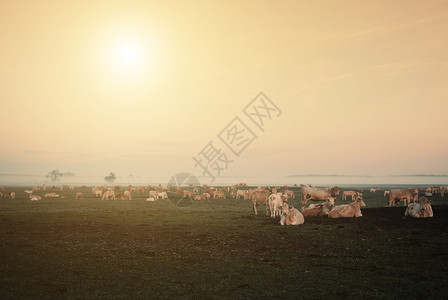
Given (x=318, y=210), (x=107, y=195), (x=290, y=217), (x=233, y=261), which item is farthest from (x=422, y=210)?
(x=107, y=195)

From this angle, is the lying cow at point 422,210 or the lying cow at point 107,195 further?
the lying cow at point 107,195

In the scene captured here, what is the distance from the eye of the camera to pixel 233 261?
16234 mm

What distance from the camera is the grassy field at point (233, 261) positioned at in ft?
38.8

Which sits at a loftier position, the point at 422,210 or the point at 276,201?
the point at 276,201

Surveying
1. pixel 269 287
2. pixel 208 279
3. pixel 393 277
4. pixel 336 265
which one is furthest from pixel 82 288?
pixel 393 277

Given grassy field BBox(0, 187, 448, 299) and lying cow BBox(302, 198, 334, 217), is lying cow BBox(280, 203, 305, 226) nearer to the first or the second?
grassy field BBox(0, 187, 448, 299)

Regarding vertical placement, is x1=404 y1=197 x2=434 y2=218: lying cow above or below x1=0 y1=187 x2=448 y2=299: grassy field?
above

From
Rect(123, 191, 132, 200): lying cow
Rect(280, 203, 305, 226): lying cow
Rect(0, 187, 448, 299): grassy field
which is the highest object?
Rect(123, 191, 132, 200): lying cow

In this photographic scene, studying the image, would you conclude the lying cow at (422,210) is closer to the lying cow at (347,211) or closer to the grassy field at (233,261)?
the grassy field at (233,261)

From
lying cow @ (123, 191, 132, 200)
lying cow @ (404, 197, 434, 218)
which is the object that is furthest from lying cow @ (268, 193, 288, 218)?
lying cow @ (123, 191, 132, 200)

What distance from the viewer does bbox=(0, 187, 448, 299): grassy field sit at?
1183cm

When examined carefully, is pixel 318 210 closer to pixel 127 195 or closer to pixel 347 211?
pixel 347 211

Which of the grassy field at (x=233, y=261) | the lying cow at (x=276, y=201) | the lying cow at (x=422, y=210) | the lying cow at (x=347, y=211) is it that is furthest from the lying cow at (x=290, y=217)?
the lying cow at (x=422, y=210)

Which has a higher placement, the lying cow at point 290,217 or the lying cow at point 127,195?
the lying cow at point 127,195
